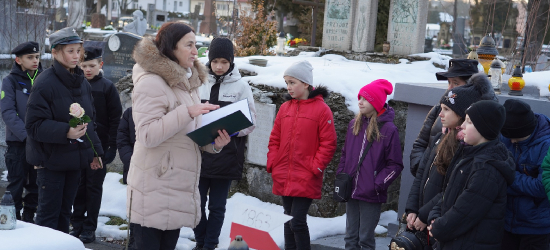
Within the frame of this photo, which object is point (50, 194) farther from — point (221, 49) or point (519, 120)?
point (519, 120)

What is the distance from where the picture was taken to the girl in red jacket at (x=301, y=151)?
4.89 meters

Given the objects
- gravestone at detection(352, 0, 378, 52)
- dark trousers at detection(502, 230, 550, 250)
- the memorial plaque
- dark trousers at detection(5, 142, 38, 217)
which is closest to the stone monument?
the memorial plaque

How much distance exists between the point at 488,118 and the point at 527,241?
98 centimetres

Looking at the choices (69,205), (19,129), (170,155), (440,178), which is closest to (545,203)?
(440,178)

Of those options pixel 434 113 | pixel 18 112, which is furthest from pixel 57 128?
pixel 434 113

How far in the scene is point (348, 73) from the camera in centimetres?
719

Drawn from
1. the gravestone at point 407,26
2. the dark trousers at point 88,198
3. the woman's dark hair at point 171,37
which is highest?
the gravestone at point 407,26

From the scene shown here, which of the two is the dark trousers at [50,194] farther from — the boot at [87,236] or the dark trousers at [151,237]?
the dark trousers at [151,237]

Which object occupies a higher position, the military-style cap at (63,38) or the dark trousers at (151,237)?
the military-style cap at (63,38)

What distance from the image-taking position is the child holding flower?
439 centimetres

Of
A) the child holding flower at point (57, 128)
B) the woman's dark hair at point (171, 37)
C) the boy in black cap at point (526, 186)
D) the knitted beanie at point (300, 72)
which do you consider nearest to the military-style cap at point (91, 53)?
the child holding flower at point (57, 128)

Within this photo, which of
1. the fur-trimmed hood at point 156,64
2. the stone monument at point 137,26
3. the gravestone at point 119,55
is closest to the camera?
the fur-trimmed hood at point 156,64

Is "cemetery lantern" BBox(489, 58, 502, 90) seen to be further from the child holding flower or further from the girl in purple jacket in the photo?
the child holding flower

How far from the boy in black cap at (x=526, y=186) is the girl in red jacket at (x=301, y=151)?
1.56 metres
